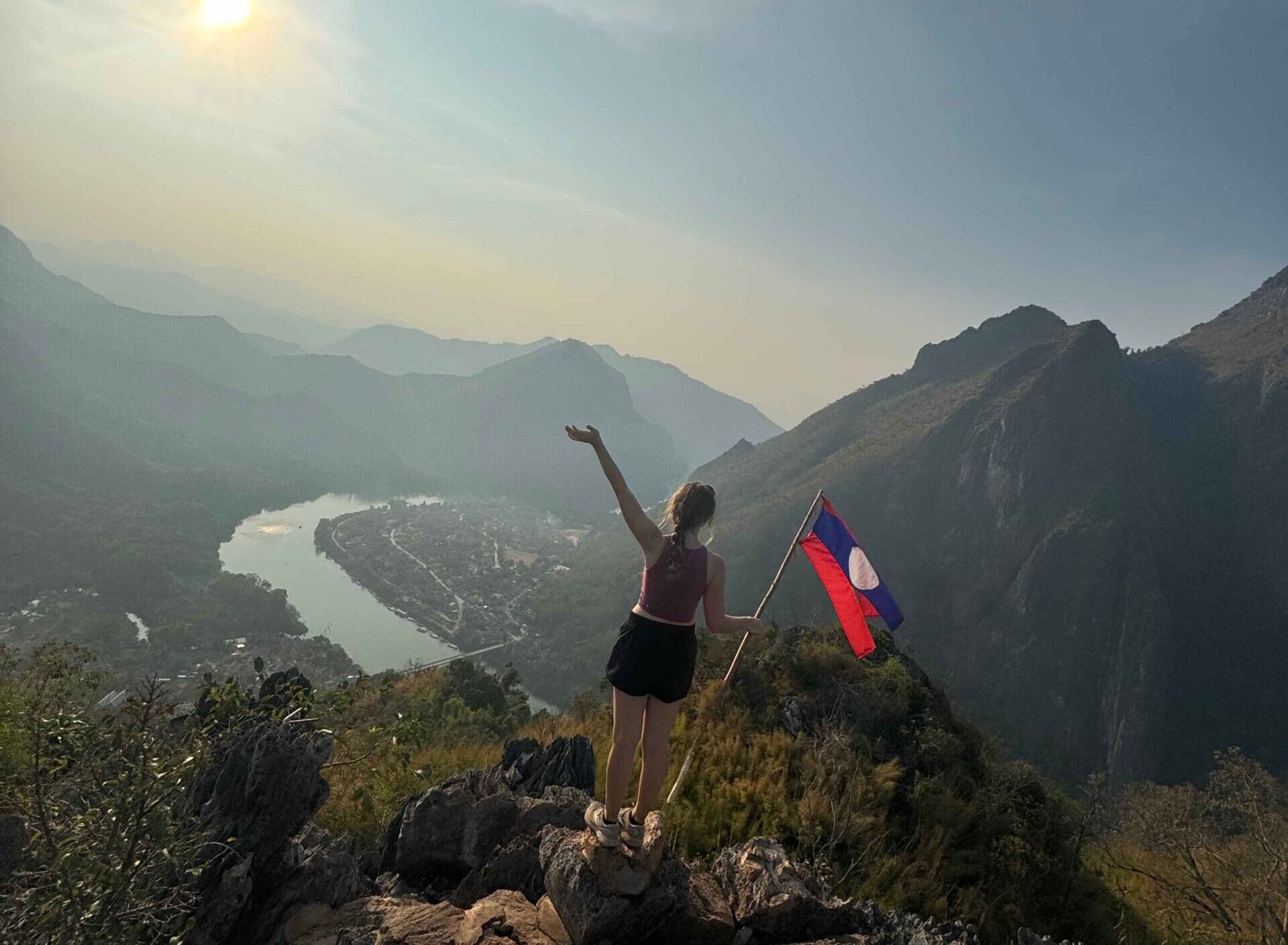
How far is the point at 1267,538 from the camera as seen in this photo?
7269cm

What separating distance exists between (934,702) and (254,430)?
629 feet

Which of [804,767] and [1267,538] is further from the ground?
[804,767]

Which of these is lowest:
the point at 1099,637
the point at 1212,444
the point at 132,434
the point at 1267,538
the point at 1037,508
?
the point at 1099,637

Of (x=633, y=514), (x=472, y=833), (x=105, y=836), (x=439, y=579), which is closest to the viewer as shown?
(x=105, y=836)

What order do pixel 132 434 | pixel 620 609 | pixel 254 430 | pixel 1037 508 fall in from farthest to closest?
pixel 254 430
pixel 132 434
pixel 1037 508
pixel 620 609

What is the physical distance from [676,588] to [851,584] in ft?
13.2

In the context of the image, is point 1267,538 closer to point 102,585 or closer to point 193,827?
point 193,827


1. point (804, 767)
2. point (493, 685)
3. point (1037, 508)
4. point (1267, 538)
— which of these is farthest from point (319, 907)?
point (1267, 538)

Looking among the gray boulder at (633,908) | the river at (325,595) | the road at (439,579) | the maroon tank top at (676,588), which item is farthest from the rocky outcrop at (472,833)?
the road at (439,579)

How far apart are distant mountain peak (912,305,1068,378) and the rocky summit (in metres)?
118

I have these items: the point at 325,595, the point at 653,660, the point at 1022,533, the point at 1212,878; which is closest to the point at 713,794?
the point at 653,660

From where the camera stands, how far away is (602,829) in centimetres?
384

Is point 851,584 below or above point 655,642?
below

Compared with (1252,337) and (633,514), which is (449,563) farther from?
(1252,337)
